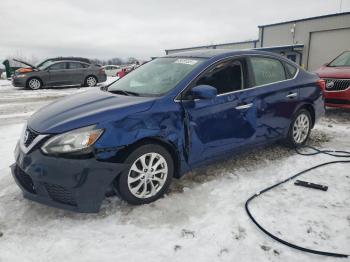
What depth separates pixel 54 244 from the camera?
99.1 inches

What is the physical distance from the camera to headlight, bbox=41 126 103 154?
2.64 metres

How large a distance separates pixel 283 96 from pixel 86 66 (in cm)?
1254

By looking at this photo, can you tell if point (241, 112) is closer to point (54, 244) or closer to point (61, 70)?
point (54, 244)

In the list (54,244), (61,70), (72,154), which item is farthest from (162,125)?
(61,70)

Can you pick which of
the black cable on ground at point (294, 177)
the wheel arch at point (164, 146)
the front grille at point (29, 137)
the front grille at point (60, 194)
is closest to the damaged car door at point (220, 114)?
the wheel arch at point (164, 146)

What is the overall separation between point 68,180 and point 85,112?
2.25ft

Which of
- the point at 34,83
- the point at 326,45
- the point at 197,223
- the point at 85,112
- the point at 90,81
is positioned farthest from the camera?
the point at 326,45

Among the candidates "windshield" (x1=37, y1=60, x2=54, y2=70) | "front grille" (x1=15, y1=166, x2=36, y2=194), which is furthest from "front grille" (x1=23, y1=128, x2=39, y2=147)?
"windshield" (x1=37, y1=60, x2=54, y2=70)

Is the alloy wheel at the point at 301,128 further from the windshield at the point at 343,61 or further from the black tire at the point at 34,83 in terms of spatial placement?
the black tire at the point at 34,83

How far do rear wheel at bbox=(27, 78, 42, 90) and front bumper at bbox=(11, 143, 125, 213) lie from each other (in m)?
12.5

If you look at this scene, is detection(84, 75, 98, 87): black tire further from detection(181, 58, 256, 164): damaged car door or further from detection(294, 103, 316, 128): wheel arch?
detection(181, 58, 256, 164): damaged car door

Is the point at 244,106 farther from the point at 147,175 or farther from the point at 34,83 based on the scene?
the point at 34,83

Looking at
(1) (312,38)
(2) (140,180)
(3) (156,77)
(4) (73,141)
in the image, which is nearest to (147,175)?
(2) (140,180)

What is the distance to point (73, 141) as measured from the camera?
266 cm
